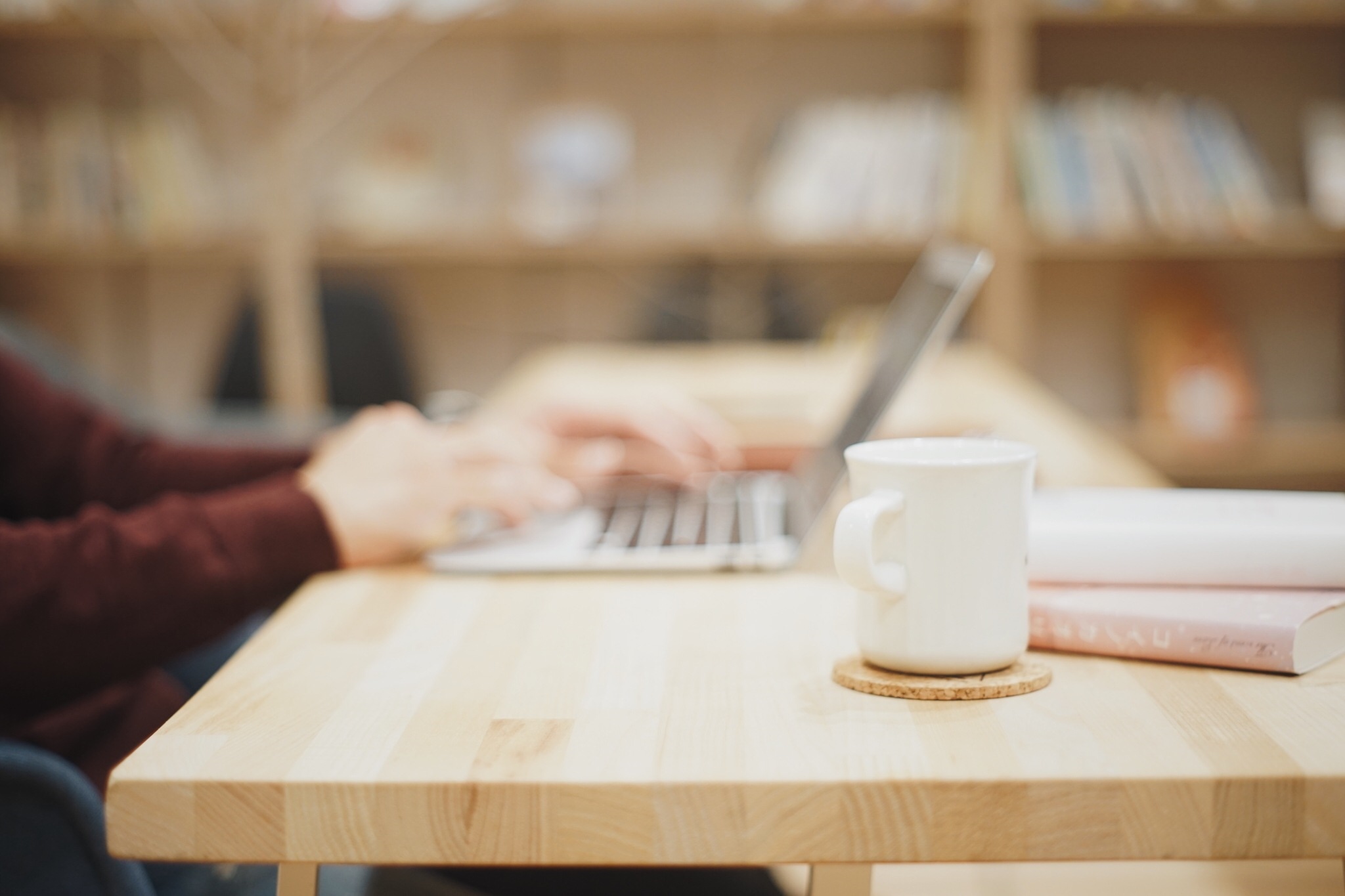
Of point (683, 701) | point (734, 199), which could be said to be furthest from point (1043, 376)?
point (683, 701)

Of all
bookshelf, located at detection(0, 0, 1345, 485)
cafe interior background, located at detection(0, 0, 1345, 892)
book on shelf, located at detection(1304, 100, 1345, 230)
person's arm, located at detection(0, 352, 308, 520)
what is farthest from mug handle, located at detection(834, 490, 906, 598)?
book on shelf, located at detection(1304, 100, 1345, 230)

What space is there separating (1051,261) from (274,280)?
2.11 metres

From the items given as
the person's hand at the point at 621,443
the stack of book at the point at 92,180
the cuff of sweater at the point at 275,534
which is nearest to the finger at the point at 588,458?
the person's hand at the point at 621,443

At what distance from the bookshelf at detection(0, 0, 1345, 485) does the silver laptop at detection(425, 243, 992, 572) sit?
6.59ft

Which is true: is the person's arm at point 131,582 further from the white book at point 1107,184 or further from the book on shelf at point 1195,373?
the book on shelf at point 1195,373

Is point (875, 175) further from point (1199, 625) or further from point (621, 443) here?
point (1199, 625)

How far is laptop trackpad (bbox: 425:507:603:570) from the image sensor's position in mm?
833

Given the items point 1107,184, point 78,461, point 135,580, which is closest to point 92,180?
point 78,461

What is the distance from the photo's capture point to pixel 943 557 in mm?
557

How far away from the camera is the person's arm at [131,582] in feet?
2.37

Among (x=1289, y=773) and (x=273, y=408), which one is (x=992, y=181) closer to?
(x=273, y=408)

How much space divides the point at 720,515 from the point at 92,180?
104 inches

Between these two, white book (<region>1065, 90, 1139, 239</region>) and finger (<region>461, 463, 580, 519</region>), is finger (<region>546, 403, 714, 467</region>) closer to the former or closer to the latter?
finger (<region>461, 463, 580, 519</region>)

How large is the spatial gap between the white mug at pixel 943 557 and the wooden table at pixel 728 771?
29mm
